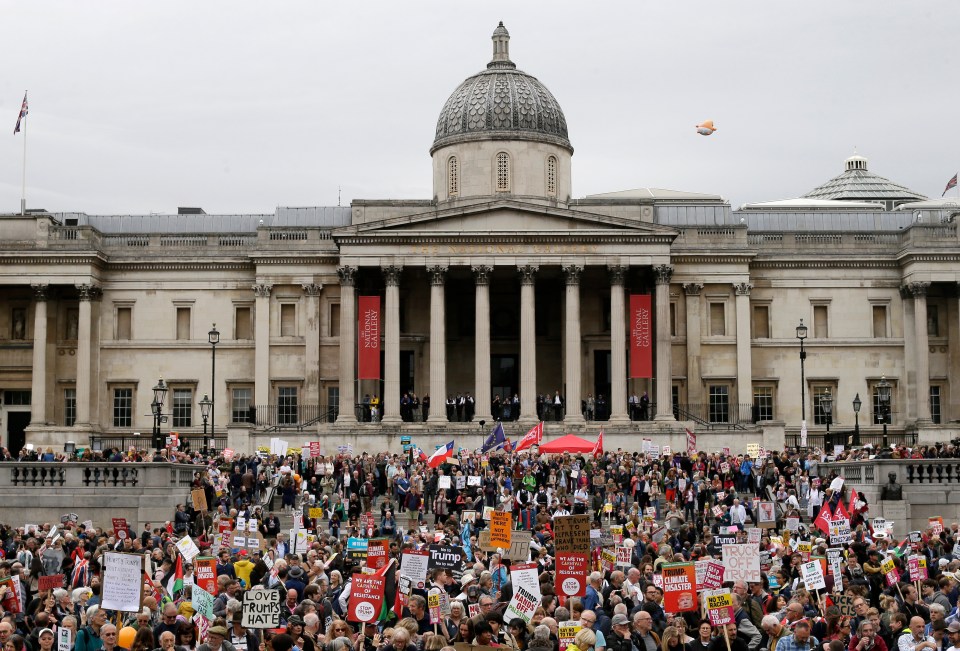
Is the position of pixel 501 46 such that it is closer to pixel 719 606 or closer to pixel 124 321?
pixel 124 321

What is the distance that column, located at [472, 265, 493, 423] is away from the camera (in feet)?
206

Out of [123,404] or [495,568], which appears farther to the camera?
[123,404]

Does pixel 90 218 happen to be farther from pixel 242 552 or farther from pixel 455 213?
pixel 242 552

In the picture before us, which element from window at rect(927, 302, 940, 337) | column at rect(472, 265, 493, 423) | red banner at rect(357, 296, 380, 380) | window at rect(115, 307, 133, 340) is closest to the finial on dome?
column at rect(472, 265, 493, 423)

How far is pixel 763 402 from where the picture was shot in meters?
68.4

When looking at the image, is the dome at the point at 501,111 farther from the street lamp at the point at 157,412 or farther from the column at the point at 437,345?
the street lamp at the point at 157,412

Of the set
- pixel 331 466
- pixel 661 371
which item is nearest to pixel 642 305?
pixel 661 371

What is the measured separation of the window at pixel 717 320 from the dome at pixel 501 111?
35.0 ft

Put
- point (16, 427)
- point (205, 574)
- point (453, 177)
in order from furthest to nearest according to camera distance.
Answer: point (453, 177) < point (16, 427) < point (205, 574)

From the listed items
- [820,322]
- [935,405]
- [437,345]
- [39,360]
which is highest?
[820,322]

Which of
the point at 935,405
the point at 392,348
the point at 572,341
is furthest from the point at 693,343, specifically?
the point at 392,348

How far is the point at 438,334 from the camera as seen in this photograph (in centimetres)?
6356

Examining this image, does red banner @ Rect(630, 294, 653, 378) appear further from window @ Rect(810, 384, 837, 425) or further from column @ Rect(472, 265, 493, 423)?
window @ Rect(810, 384, 837, 425)

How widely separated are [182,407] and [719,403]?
2584cm
